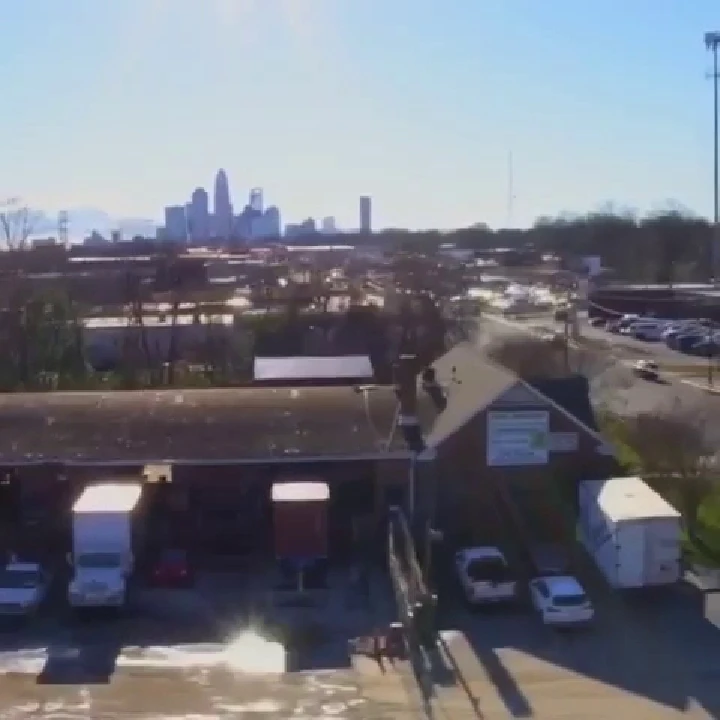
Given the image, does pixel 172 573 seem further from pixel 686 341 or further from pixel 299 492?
pixel 686 341

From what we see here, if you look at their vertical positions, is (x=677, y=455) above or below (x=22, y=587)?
above

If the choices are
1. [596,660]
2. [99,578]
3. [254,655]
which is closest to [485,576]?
[596,660]

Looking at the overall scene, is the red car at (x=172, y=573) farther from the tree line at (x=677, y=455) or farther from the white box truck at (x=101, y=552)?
the tree line at (x=677, y=455)

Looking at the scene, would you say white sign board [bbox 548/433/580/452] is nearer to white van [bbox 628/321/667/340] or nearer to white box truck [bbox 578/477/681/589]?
white box truck [bbox 578/477/681/589]

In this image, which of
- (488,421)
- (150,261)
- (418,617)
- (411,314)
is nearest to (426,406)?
(488,421)

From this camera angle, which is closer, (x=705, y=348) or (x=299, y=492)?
(x=299, y=492)

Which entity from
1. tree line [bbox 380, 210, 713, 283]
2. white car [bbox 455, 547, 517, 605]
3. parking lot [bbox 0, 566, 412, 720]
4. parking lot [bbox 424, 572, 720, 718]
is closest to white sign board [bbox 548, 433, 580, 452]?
white car [bbox 455, 547, 517, 605]

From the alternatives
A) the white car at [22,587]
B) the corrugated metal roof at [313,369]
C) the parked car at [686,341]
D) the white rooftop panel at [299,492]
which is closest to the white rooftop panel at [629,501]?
the white rooftop panel at [299,492]
